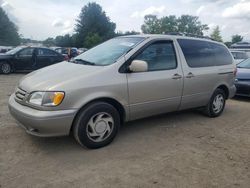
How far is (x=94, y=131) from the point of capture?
12.9 ft

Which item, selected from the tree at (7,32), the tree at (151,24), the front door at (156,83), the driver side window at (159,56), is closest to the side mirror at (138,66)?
the front door at (156,83)

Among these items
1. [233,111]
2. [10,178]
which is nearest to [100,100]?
[10,178]

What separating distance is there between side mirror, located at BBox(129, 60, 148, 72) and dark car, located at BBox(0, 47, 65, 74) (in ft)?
33.8

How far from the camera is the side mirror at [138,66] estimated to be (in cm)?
410

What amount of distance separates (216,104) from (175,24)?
244 feet

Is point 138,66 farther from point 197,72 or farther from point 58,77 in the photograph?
point 197,72

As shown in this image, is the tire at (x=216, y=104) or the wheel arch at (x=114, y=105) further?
the tire at (x=216, y=104)

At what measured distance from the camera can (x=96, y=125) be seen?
3949mm

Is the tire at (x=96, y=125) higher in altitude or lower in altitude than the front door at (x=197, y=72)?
lower

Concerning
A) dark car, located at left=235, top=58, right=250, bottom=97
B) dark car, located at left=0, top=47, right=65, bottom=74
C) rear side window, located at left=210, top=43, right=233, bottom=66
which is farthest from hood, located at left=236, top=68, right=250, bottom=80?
dark car, located at left=0, top=47, right=65, bottom=74

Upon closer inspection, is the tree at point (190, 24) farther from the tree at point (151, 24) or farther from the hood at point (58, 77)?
the hood at point (58, 77)

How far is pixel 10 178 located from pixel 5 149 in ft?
2.77

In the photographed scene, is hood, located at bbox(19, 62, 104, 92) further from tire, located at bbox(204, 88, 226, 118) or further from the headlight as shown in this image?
tire, located at bbox(204, 88, 226, 118)

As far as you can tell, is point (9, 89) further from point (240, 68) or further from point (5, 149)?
point (240, 68)
